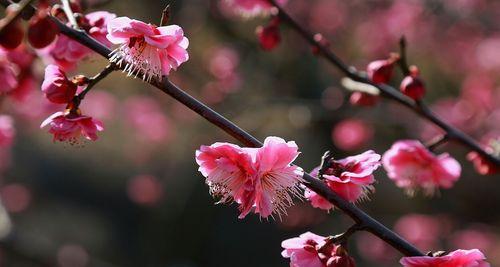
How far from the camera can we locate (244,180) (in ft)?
4.12

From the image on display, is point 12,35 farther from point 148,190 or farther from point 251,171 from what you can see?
point 148,190

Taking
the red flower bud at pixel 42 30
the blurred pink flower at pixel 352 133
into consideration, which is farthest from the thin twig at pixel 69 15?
the blurred pink flower at pixel 352 133

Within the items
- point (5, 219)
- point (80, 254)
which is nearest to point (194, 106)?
point (5, 219)

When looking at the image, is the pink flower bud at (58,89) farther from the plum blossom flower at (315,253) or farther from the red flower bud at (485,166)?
Answer: the red flower bud at (485,166)

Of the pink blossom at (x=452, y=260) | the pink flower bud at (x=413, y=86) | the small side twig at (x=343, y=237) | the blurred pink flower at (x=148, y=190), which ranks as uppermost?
the blurred pink flower at (x=148, y=190)

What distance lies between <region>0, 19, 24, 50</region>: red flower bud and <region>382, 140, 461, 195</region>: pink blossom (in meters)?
1.13

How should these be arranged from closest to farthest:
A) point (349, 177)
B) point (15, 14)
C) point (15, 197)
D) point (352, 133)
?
point (15, 14) → point (349, 177) → point (352, 133) → point (15, 197)

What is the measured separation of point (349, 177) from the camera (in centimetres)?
128

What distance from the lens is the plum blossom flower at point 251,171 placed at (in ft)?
3.91

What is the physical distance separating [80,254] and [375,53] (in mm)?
2641

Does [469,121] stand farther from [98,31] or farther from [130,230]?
[130,230]

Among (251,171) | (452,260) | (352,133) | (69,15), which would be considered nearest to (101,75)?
(69,15)

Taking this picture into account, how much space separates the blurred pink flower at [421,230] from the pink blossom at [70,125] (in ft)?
11.9

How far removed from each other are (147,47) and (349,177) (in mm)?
461
